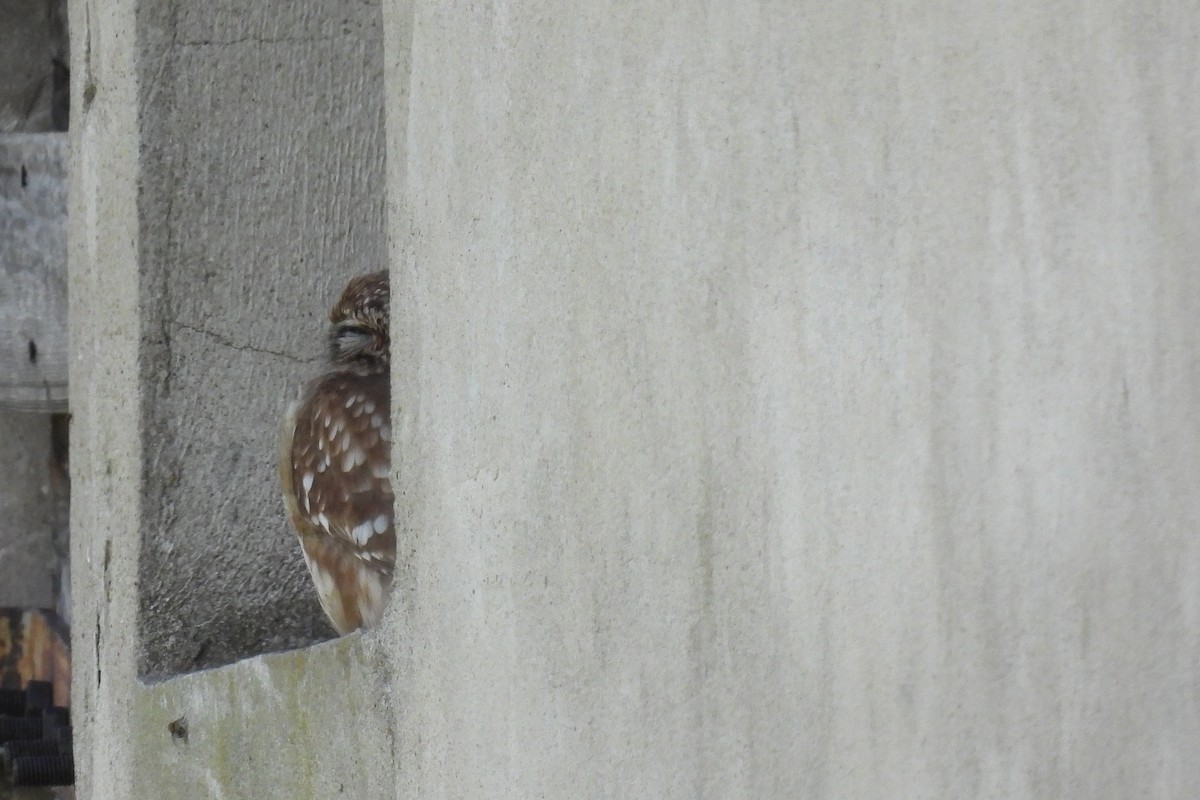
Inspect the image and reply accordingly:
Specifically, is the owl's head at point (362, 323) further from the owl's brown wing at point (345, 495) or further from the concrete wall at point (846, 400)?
the concrete wall at point (846, 400)

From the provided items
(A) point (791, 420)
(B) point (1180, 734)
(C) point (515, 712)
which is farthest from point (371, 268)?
(B) point (1180, 734)

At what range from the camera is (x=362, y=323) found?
203 centimetres

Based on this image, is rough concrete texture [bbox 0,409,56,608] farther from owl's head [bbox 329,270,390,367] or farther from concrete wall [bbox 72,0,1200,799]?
concrete wall [bbox 72,0,1200,799]

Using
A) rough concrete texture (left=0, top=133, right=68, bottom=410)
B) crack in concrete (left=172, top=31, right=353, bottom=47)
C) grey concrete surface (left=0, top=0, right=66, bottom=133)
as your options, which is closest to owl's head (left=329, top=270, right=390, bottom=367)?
crack in concrete (left=172, top=31, right=353, bottom=47)

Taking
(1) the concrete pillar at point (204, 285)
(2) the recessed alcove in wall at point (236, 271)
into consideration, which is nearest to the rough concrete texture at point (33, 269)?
(1) the concrete pillar at point (204, 285)

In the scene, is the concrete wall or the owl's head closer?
the concrete wall

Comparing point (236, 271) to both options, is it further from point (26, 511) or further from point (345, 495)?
point (26, 511)

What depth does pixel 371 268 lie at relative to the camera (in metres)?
2.14

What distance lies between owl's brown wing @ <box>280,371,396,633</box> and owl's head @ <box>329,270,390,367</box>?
0.14 metres

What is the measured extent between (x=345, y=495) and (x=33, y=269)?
3.70 feet

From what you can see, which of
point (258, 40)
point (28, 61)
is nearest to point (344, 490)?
point (258, 40)

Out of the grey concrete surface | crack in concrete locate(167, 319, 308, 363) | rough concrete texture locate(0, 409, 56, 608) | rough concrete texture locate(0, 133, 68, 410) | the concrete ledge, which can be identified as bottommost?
the concrete ledge

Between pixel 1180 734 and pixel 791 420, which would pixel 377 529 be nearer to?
pixel 791 420

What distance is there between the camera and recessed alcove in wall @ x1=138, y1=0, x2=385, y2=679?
1.97 meters
